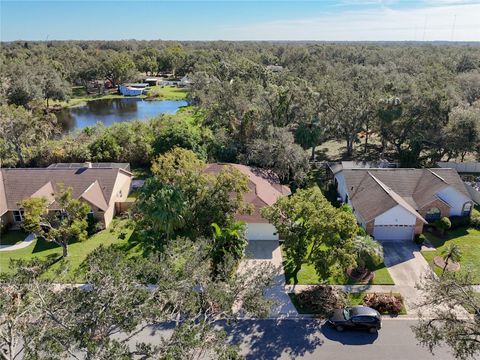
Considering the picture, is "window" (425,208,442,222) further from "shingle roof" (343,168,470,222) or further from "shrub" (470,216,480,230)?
"shrub" (470,216,480,230)

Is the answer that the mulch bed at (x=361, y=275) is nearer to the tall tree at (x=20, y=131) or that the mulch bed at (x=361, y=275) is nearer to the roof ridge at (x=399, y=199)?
the roof ridge at (x=399, y=199)

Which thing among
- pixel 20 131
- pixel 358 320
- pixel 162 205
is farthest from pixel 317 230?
pixel 20 131

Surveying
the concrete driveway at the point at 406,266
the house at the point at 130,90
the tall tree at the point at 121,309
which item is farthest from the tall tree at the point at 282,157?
the house at the point at 130,90

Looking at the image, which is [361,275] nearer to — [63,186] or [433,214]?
[433,214]

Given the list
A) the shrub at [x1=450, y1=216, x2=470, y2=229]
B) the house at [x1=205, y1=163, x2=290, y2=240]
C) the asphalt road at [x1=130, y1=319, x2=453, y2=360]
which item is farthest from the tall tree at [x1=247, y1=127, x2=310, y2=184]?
the asphalt road at [x1=130, y1=319, x2=453, y2=360]

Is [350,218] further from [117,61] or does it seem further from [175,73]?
[175,73]

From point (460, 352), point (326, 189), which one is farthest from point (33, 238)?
point (460, 352)
